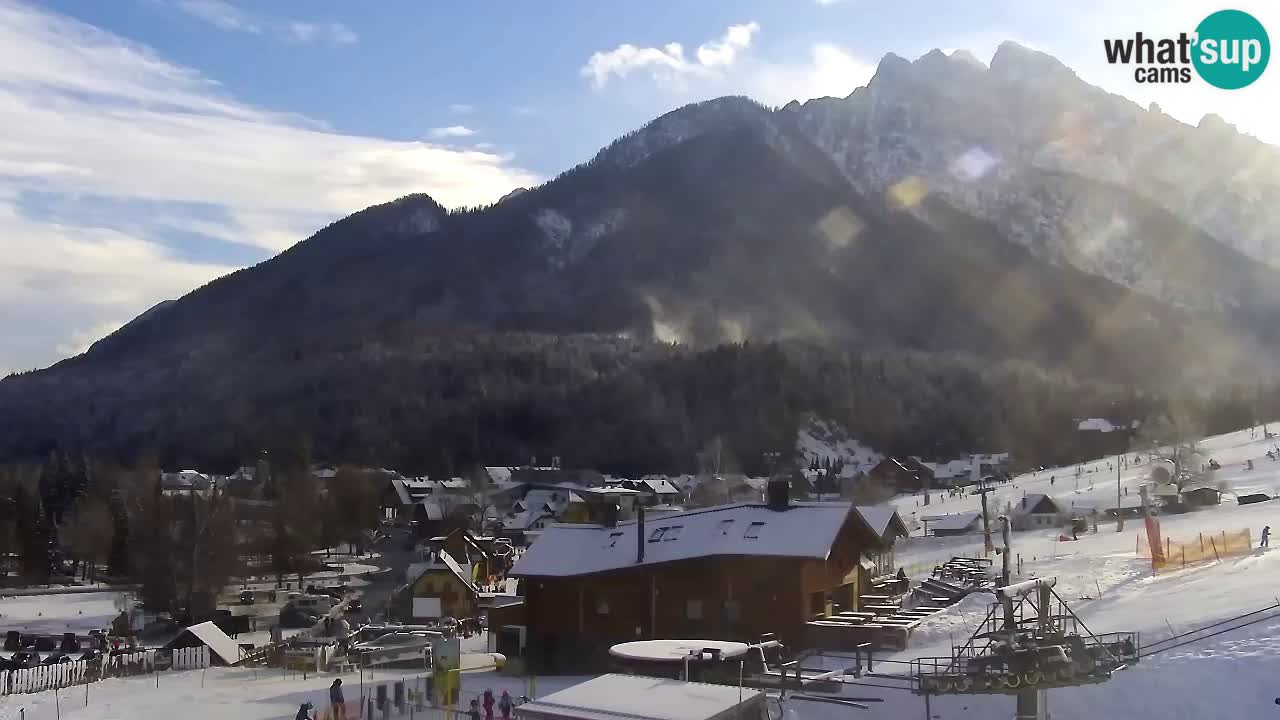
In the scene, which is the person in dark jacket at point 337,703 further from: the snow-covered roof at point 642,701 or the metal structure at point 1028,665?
the metal structure at point 1028,665

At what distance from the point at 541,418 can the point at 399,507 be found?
64.8 metres

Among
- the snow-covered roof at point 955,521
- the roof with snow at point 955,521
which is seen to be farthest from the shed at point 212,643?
the snow-covered roof at point 955,521

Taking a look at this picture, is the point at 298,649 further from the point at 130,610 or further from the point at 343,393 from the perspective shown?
the point at 343,393

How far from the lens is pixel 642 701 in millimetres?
19906

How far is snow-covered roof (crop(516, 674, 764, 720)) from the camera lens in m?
19.3

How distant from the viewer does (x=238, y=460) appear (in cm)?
17325

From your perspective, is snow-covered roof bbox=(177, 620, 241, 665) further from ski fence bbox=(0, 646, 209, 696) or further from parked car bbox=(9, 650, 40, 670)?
parked car bbox=(9, 650, 40, 670)

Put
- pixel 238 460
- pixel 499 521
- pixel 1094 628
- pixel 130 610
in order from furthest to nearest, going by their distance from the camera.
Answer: pixel 238 460 < pixel 499 521 < pixel 130 610 < pixel 1094 628

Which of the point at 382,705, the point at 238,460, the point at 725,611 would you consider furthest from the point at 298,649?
the point at 238,460

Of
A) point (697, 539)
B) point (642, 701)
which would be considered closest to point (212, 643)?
point (697, 539)

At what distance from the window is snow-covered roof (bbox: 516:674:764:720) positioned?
10826mm

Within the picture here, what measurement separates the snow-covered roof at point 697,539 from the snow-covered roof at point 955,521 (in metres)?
34.4

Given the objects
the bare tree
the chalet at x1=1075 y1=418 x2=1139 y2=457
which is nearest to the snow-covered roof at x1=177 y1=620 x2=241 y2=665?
the bare tree

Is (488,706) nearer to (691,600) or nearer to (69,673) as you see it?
(691,600)
